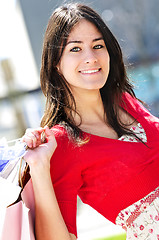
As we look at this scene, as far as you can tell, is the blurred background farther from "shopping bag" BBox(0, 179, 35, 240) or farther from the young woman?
"shopping bag" BBox(0, 179, 35, 240)

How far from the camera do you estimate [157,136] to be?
5.13 feet

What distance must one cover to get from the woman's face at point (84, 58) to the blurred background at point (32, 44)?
174 inches

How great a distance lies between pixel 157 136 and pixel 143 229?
0.39 m

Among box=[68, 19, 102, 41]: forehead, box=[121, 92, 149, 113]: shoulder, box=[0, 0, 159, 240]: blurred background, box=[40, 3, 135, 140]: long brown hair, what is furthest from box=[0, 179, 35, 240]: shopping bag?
box=[0, 0, 159, 240]: blurred background

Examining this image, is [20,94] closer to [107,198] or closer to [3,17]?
[3,17]

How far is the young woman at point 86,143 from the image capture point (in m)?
1.35

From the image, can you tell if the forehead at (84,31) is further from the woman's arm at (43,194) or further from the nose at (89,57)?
the woman's arm at (43,194)

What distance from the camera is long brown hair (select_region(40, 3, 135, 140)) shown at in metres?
1.50

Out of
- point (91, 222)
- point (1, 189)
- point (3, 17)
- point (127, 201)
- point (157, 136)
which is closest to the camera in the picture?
point (1, 189)

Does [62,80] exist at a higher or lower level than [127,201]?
higher

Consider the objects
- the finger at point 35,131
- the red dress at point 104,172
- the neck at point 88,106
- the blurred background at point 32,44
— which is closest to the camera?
the finger at point 35,131

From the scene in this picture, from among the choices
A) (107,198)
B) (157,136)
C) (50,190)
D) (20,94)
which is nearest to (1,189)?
(50,190)

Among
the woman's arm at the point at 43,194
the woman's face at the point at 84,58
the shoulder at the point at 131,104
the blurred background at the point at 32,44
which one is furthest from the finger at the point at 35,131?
the blurred background at the point at 32,44

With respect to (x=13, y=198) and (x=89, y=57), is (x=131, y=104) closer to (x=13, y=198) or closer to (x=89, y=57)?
(x=89, y=57)
